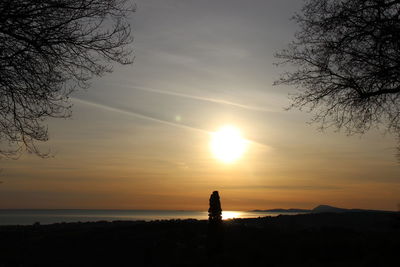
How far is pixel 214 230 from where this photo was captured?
1261 centimetres

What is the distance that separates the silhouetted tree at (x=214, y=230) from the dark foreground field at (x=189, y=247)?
0.70ft

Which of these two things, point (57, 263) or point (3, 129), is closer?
point (3, 129)

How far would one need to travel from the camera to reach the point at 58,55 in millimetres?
9695

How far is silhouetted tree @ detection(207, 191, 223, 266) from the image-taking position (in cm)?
1204

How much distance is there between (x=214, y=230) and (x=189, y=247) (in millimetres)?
1561

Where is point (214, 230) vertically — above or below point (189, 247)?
above

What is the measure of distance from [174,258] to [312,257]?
3788 millimetres

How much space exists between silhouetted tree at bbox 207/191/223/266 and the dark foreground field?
0.70 ft

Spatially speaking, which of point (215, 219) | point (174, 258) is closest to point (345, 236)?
point (215, 219)

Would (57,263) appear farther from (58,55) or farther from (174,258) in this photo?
(58,55)

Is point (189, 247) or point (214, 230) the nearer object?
point (214, 230)

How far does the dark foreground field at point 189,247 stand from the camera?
450 inches

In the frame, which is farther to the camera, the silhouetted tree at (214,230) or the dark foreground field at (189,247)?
the silhouetted tree at (214,230)

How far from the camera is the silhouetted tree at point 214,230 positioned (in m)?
12.0
